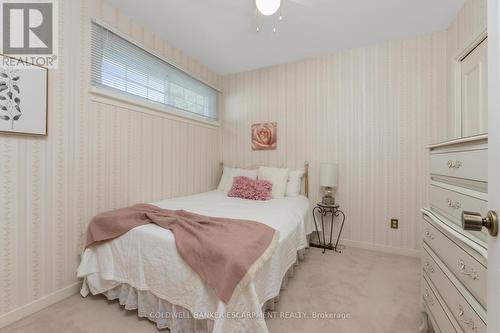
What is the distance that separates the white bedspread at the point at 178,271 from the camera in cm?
116

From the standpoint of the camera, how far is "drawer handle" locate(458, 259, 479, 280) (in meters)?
0.80

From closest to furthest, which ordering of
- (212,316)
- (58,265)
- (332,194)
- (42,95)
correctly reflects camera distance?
(212,316), (42,95), (58,265), (332,194)

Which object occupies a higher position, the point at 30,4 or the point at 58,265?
the point at 30,4

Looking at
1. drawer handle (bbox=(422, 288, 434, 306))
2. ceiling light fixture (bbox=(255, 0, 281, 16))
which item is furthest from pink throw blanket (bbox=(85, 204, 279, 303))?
ceiling light fixture (bbox=(255, 0, 281, 16))

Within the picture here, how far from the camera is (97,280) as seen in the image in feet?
5.49

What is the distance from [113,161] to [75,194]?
42cm

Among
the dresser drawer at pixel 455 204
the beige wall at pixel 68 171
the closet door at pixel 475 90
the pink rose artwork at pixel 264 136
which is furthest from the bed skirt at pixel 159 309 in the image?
the closet door at pixel 475 90

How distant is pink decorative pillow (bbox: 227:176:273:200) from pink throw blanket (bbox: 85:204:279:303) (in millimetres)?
1067

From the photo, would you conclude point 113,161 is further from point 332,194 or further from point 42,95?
point 332,194

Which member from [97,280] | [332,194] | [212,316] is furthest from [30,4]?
[332,194]

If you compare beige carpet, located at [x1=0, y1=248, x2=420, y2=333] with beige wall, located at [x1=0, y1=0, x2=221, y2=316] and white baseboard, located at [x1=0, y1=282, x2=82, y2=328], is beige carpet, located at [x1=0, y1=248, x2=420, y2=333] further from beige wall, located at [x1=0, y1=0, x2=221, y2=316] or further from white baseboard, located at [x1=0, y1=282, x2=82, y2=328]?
beige wall, located at [x1=0, y1=0, x2=221, y2=316]

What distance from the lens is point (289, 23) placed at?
7.52 feet

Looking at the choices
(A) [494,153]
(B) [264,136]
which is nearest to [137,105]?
(B) [264,136]

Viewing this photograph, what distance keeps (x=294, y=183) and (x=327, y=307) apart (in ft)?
5.07
